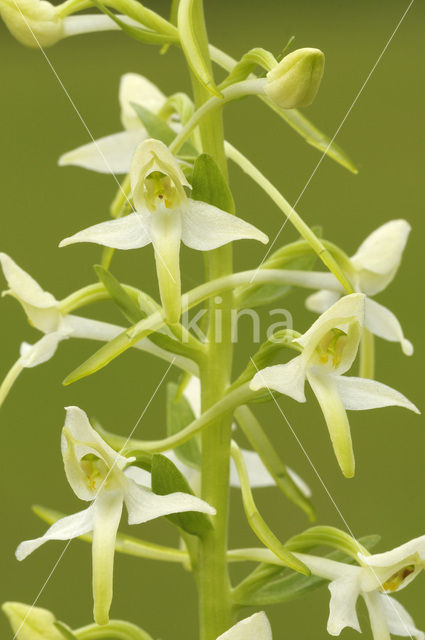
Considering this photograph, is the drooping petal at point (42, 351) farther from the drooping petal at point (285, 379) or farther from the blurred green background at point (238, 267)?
the blurred green background at point (238, 267)

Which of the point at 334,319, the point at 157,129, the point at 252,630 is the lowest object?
the point at 252,630

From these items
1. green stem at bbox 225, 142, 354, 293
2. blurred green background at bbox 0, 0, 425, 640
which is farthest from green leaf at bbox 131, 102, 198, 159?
blurred green background at bbox 0, 0, 425, 640

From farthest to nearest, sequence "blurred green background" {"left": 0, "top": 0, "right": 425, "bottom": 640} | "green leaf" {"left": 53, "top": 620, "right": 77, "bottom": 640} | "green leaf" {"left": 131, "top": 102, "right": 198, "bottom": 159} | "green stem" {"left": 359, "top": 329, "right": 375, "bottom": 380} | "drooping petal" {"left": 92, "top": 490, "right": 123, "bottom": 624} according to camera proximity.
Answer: "blurred green background" {"left": 0, "top": 0, "right": 425, "bottom": 640}, "green stem" {"left": 359, "top": 329, "right": 375, "bottom": 380}, "green leaf" {"left": 131, "top": 102, "right": 198, "bottom": 159}, "green leaf" {"left": 53, "top": 620, "right": 77, "bottom": 640}, "drooping petal" {"left": 92, "top": 490, "right": 123, "bottom": 624}

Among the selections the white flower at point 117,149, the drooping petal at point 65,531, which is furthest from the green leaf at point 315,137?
the drooping petal at point 65,531

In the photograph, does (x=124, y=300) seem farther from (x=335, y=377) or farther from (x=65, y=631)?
(x=65, y=631)

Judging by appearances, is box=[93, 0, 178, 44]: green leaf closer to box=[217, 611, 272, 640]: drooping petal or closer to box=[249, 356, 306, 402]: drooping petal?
box=[249, 356, 306, 402]: drooping petal

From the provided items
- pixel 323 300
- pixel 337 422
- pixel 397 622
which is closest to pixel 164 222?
pixel 337 422
